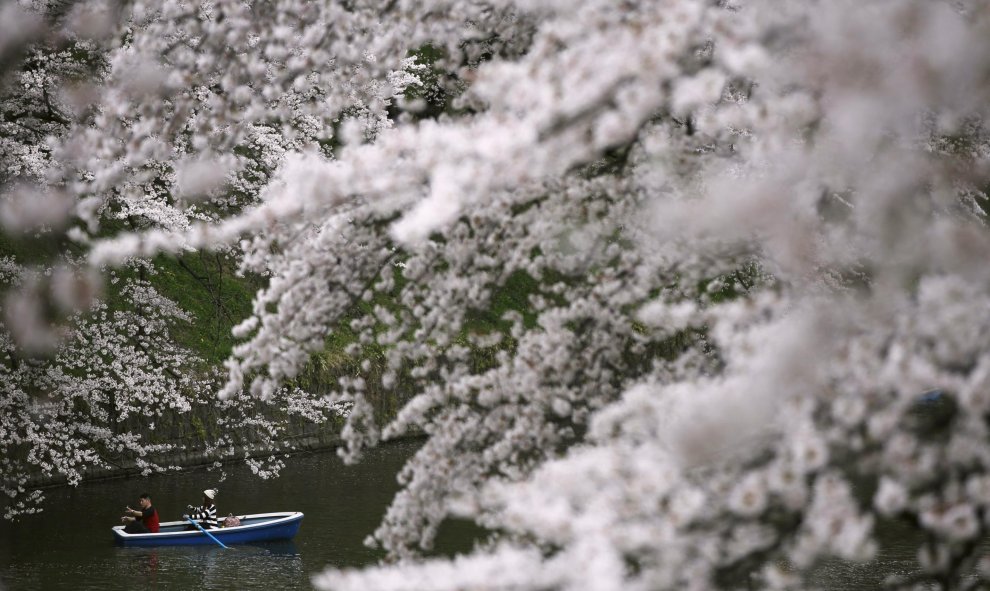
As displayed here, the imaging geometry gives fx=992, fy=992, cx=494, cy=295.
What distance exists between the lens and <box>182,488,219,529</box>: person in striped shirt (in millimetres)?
15328

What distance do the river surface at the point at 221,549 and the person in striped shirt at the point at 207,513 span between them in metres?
0.43

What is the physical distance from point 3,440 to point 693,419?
11897mm

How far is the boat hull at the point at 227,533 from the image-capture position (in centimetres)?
1504

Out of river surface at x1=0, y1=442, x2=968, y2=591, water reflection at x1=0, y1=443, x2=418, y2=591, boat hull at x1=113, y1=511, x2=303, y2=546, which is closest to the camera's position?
river surface at x1=0, y1=442, x2=968, y2=591

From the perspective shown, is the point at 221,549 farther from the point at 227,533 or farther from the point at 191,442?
the point at 191,442

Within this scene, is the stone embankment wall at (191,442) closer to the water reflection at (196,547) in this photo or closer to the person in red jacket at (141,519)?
the water reflection at (196,547)

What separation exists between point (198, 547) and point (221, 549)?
0.36 m

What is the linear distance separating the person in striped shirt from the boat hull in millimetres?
123

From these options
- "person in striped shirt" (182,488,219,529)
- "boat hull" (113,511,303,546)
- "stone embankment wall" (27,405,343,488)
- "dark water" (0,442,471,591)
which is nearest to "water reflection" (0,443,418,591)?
"dark water" (0,442,471,591)

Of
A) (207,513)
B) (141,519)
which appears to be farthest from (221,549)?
(141,519)

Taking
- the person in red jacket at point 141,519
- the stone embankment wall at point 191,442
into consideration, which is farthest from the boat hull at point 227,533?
the stone embankment wall at point 191,442

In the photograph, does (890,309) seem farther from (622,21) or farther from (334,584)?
(334,584)

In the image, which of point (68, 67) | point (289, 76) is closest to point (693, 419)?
point (289, 76)

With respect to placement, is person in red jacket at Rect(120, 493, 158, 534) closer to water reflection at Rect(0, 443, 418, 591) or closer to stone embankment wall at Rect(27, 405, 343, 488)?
water reflection at Rect(0, 443, 418, 591)
